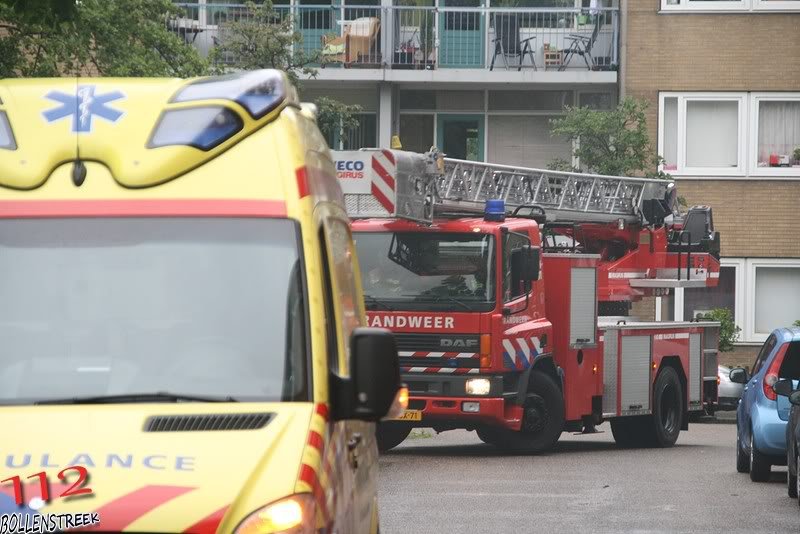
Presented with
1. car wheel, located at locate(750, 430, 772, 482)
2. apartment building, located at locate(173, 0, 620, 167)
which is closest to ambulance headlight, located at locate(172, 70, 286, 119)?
car wheel, located at locate(750, 430, 772, 482)

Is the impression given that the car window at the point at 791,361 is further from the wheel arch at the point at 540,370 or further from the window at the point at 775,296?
the window at the point at 775,296

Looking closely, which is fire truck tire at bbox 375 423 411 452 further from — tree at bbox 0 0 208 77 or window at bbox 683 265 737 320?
window at bbox 683 265 737 320

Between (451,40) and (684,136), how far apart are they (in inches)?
199

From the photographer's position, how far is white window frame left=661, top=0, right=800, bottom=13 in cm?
3326

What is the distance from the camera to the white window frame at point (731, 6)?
109 ft

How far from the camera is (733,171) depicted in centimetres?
3359

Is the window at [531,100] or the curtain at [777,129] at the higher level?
the window at [531,100]

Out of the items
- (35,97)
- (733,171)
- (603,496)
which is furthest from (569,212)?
(35,97)

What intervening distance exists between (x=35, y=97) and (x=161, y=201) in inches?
26.6

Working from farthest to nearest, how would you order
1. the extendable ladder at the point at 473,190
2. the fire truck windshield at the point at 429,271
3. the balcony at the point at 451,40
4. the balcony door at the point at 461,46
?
the balcony door at the point at 461,46 < the balcony at the point at 451,40 < the fire truck windshield at the point at 429,271 < the extendable ladder at the point at 473,190

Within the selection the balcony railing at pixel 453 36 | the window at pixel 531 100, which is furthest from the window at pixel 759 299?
the balcony railing at pixel 453 36

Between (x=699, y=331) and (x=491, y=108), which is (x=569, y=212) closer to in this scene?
(x=699, y=331)

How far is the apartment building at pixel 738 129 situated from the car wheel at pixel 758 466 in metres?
17.6

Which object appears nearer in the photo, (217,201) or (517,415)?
(217,201)
